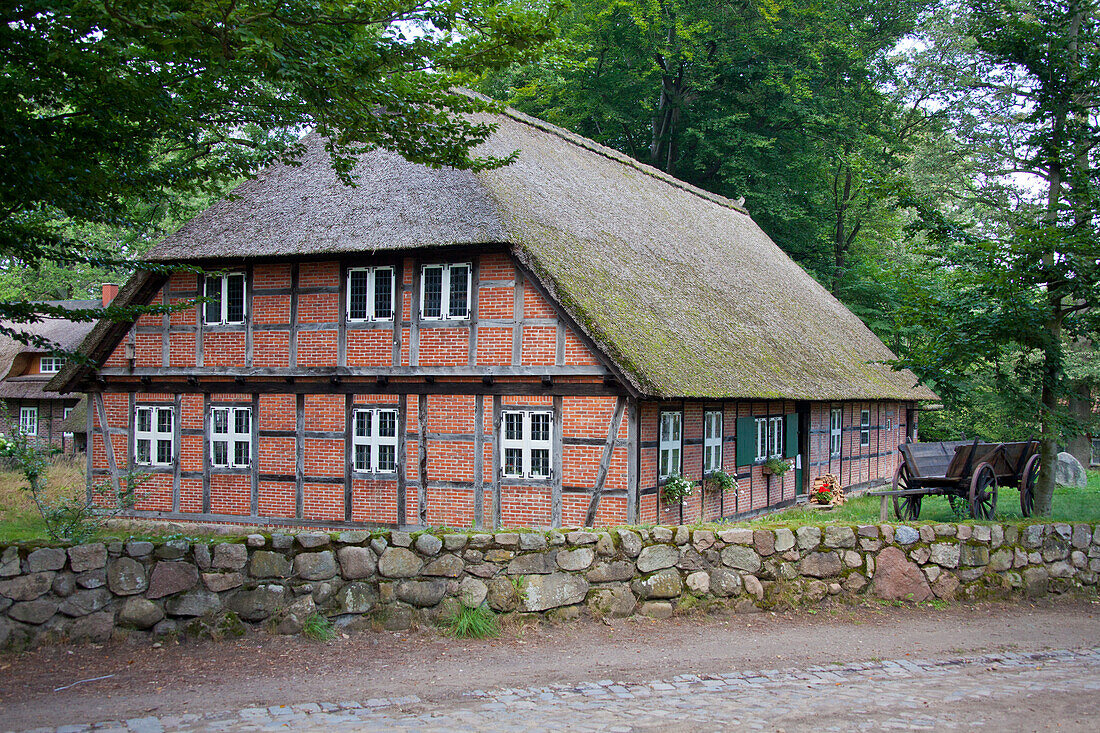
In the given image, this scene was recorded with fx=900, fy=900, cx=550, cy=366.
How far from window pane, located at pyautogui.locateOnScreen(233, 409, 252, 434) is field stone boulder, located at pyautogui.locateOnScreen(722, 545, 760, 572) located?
34.2ft

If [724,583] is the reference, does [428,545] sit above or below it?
above

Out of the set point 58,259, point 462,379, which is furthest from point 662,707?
point 462,379

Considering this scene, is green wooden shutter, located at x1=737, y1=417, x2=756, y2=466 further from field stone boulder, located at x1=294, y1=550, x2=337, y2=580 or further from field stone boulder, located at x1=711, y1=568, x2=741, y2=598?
field stone boulder, located at x1=294, y1=550, x2=337, y2=580

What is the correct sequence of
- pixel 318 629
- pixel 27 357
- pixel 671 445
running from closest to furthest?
pixel 318 629
pixel 671 445
pixel 27 357

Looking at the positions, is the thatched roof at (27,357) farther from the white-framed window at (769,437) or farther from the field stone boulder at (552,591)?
the field stone boulder at (552,591)

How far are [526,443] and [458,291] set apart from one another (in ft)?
8.92

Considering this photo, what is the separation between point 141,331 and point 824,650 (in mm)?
13743

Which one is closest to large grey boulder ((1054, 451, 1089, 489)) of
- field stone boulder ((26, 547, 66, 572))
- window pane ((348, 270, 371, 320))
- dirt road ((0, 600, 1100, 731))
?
dirt road ((0, 600, 1100, 731))

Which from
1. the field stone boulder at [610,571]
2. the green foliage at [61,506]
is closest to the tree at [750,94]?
the green foliage at [61,506]

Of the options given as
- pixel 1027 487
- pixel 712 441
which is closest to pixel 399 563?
pixel 712 441

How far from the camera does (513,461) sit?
46.2 feet

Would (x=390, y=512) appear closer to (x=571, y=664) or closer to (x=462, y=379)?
(x=462, y=379)

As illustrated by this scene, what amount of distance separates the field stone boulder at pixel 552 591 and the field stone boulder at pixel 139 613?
293cm

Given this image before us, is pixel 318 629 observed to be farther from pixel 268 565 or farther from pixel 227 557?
pixel 227 557
